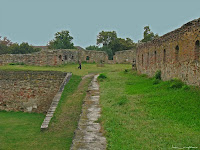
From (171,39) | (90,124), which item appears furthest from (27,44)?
(90,124)

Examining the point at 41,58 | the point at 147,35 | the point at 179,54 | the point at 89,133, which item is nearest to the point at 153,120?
the point at 89,133

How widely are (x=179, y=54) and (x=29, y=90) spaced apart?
8.74 metres

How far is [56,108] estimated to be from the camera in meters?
8.89

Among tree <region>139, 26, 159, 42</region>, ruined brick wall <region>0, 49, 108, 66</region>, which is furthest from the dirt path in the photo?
tree <region>139, 26, 159, 42</region>

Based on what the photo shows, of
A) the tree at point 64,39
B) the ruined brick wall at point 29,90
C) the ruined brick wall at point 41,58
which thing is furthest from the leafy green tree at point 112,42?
the ruined brick wall at point 29,90

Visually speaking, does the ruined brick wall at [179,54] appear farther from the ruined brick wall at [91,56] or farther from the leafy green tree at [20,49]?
the leafy green tree at [20,49]

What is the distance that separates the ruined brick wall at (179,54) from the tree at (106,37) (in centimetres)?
3851

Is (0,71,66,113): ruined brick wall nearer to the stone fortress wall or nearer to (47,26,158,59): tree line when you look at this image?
the stone fortress wall

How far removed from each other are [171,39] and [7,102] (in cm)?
1001

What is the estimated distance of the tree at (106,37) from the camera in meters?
52.4

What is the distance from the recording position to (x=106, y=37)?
175ft

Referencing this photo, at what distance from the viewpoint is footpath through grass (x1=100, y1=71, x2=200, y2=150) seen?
4.34 metres

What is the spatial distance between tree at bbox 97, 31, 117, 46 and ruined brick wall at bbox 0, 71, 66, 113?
38919mm

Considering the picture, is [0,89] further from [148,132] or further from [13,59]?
[148,132]
